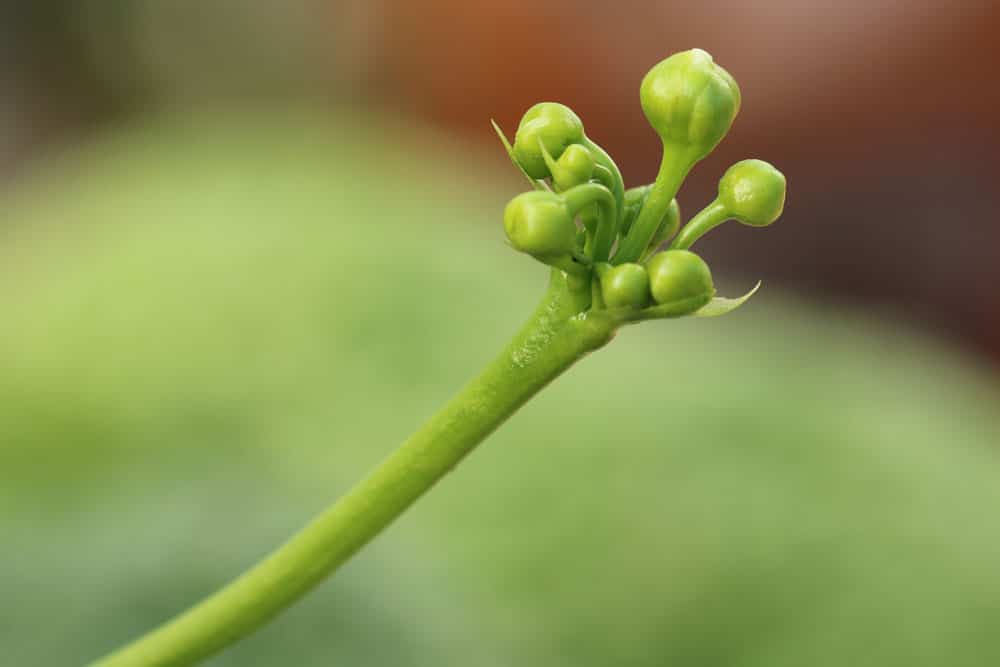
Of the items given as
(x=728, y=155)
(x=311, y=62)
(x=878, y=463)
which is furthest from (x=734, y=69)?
(x=878, y=463)

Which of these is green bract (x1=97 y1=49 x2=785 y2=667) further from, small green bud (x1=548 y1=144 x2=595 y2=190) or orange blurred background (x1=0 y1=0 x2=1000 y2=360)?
orange blurred background (x1=0 y1=0 x2=1000 y2=360)

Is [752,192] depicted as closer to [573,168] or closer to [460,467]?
[573,168]

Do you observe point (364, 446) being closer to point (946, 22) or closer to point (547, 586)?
point (547, 586)

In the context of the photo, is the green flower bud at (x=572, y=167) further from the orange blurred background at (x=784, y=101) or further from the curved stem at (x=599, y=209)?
the orange blurred background at (x=784, y=101)

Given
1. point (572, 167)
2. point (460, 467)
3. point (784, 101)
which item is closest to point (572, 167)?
point (572, 167)

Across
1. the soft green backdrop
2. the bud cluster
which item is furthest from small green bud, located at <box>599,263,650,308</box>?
the soft green backdrop

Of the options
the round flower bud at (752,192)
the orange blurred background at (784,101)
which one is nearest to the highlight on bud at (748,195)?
the round flower bud at (752,192)
